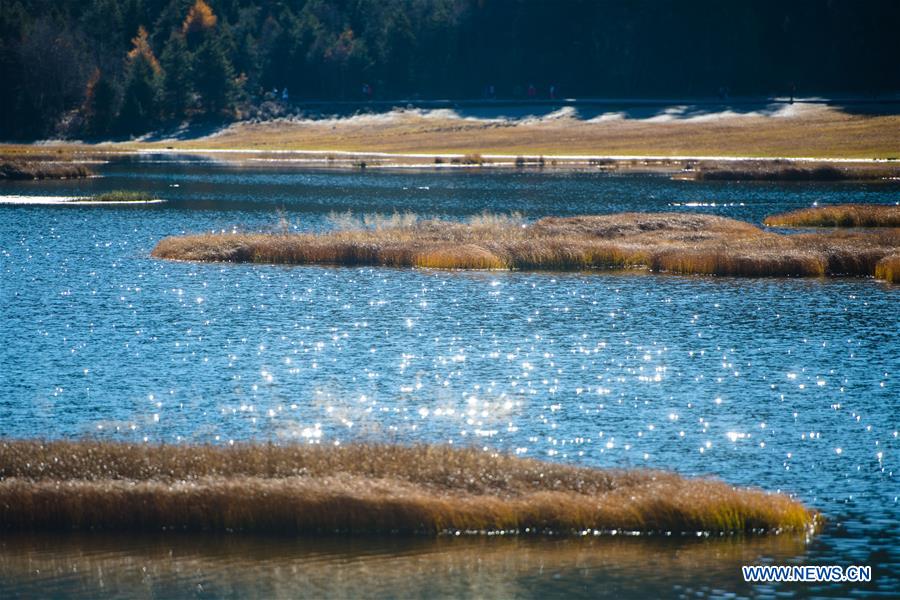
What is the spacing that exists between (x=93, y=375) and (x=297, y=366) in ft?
19.2

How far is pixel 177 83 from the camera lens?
18288cm

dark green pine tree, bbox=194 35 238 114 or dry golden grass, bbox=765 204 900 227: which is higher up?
dark green pine tree, bbox=194 35 238 114

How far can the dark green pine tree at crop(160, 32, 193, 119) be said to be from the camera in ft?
600

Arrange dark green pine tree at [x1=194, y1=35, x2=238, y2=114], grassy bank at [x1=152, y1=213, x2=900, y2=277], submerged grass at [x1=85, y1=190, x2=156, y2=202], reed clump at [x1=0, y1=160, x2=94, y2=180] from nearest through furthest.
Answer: grassy bank at [x1=152, y1=213, x2=900, y2=277] → submerged grass at [x1=85, y1=190, x2=156, y2=202] → reed clump at [x1=0, y1=160, x2=94, y2=180] → dark green pine tree at [x1=194, y1=35, x2=238, y2=114]

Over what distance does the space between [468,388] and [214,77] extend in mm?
152669

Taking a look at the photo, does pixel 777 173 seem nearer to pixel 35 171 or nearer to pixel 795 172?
pixel 795 172

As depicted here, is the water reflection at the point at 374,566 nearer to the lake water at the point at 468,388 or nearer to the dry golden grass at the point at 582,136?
the lake water at the point at 468,388

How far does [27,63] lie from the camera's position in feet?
615

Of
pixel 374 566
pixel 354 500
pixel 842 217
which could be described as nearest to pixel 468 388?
pixel 354 500

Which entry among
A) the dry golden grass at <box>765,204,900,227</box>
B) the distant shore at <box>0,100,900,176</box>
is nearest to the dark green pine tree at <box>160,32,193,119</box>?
the distant shore at <box>0,100,900,176</box>

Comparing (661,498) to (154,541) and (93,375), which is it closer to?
(154,541)

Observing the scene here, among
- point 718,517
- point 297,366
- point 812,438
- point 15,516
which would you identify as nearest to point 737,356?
point 812,438

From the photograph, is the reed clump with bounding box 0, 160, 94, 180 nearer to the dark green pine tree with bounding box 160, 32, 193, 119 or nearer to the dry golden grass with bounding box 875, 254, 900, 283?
the dark green pine tree with bounding box 160, 32, 193, 119

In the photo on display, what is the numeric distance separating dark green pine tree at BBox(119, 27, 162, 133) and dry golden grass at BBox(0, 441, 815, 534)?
16141 cm
